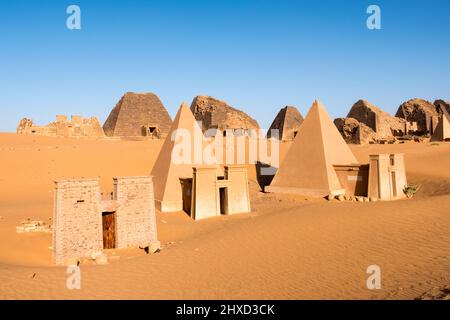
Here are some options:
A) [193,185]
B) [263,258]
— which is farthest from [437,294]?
[193,185]

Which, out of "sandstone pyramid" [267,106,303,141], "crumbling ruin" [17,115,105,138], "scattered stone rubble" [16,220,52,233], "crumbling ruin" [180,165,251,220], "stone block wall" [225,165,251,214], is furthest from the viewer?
"sandstone pyramid" [267,106,303,141]

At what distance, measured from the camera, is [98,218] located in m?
10.8

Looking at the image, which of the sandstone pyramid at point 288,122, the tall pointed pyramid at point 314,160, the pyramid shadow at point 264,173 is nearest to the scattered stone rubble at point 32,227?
the tall pointed pyramid at point 314,160

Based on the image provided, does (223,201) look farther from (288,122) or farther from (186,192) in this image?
(288,122)

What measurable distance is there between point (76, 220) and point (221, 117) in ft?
83.1

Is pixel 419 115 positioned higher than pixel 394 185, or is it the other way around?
pixel 419 115

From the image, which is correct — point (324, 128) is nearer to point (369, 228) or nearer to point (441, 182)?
point (441, 182)

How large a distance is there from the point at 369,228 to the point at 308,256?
249cm

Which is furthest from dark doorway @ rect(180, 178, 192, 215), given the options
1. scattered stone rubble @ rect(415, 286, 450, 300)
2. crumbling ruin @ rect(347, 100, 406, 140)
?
crumbling ruin @ rect(347, 100, 406, 140)

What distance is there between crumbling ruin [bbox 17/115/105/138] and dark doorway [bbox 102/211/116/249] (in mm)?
26412

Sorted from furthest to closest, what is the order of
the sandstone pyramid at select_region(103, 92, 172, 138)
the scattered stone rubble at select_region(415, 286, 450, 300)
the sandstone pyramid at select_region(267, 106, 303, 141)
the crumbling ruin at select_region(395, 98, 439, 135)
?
the crumbling ruin at select_region(395, 98, 439, 135), the sandstone pyramid at select_region(267, 106, 303, 141), the sandstone pyramid at select_region(103, 92, 172, 138), the scattered stone rubble at select_region(415, 286, 450, 300)

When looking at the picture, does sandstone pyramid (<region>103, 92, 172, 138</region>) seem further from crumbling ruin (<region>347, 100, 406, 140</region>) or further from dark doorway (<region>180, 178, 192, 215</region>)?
crumbling ruin (<region>347, 100, 406, 140</region>)

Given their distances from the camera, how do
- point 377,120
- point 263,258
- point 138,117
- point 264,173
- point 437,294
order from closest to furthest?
point 437,294, point 263,258, point 264,173, point 138,117, point 377,120

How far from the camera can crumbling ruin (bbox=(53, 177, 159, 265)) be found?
10203 millimetres
